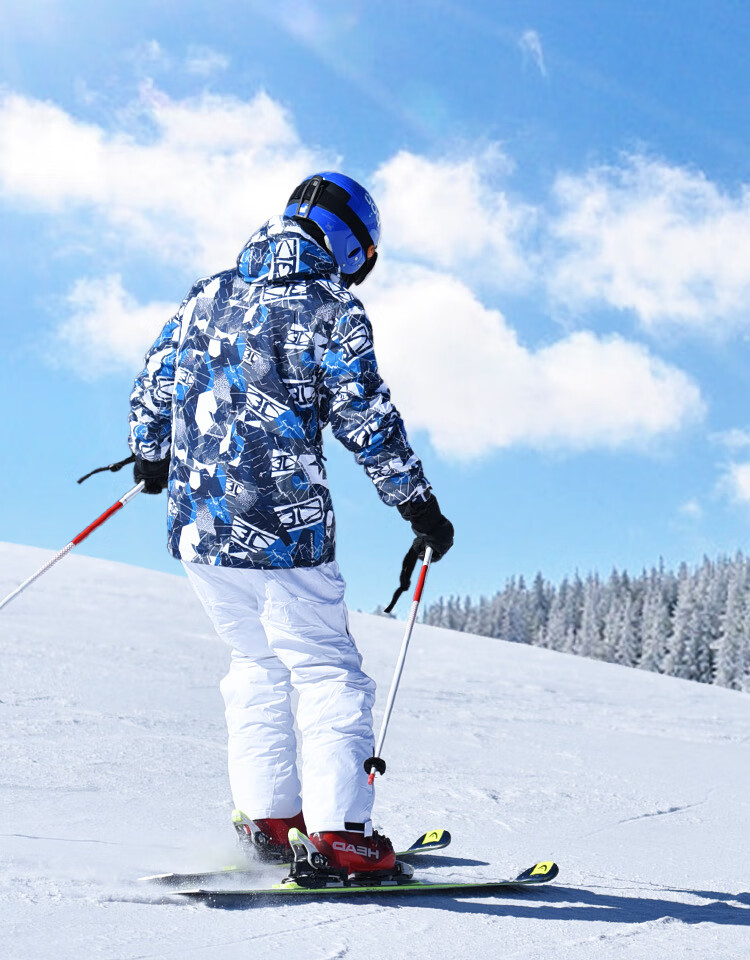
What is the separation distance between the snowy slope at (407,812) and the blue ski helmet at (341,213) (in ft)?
7.15

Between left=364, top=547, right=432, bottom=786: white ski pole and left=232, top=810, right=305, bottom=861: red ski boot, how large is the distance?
416mm

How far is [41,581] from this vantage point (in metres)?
10.7

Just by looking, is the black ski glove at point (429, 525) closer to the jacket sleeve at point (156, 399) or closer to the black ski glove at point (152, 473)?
the jacket sleeve at point (156, 399)

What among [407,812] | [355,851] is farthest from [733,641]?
[355,851]

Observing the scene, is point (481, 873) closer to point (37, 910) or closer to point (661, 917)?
point (661, 917)

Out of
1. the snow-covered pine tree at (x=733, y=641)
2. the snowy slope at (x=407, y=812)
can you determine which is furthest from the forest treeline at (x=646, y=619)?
the snowy slope at (x=407, y=812)

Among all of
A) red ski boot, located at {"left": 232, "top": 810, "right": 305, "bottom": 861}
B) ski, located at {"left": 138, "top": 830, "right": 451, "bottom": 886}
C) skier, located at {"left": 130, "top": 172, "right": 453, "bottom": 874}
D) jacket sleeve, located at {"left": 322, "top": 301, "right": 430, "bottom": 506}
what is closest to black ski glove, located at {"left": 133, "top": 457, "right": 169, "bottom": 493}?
skier, located at {"left": 130, "top": 172, "right": 453, "bottom": 874}

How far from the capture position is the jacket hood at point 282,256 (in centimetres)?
290

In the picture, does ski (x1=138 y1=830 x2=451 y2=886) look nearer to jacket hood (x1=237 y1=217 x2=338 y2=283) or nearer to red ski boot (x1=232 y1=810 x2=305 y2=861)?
red ski boot (x1=232 y1=810 x2=305 y2=861)

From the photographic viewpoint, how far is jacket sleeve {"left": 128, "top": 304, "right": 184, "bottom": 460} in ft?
10.7

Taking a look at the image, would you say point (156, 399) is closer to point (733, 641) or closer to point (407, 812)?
point (407, 812)

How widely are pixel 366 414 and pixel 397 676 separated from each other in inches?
37.2

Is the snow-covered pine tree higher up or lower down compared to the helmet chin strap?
higher up

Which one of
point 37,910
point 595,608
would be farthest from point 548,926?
point 595,608
